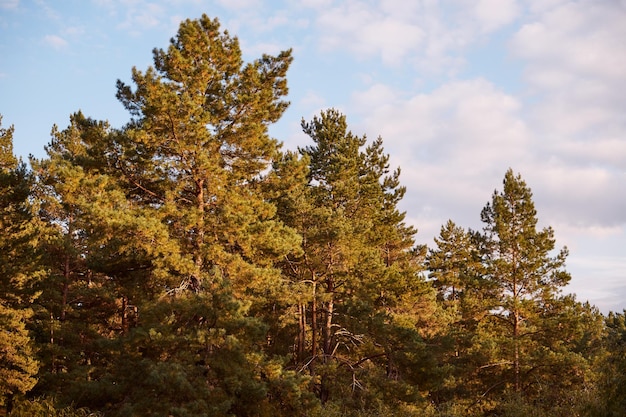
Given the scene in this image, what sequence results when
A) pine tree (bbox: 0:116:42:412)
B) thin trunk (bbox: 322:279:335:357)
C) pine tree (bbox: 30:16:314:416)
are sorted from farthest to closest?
thin trunk (bbox: 322:279:335:357)
pine tree (bbox: 0:116:42:412)
pine tree (bbox: 30:16:314:416)

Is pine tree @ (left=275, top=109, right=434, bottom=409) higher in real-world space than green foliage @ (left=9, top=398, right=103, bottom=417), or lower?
higher

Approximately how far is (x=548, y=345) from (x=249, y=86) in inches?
881

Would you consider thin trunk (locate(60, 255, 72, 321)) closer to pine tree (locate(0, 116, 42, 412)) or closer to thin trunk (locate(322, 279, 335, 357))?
pine tree (locate(0, 116, 42, 412))

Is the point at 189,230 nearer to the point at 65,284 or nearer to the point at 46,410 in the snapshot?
the point at 46,410

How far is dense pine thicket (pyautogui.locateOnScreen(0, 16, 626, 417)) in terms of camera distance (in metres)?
16.3

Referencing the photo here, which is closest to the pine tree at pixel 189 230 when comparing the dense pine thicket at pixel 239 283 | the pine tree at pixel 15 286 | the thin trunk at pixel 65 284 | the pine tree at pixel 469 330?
the dense pine thicket at pixel 239 283

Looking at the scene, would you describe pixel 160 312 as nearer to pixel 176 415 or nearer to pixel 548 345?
pixel 176 415

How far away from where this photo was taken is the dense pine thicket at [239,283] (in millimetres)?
16328

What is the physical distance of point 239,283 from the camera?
18.1 m

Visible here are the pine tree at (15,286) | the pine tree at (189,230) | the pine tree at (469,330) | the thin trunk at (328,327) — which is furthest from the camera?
the pine tree at (469,330)

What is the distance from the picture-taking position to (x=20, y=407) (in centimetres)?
1877

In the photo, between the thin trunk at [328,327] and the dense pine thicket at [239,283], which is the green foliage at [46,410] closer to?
the dense pine thicket at [239,283]

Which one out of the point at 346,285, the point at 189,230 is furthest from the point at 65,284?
the point at 346,285

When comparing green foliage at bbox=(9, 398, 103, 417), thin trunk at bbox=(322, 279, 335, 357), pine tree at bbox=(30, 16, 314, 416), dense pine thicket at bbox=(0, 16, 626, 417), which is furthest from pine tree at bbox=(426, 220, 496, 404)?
green foliage at bbox=(9, 398, 103, 417)
